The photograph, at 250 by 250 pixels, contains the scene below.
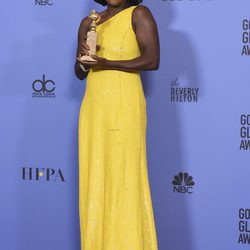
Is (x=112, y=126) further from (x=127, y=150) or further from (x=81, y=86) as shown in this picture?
(x=81, y=86)

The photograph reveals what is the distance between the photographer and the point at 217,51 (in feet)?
7.47

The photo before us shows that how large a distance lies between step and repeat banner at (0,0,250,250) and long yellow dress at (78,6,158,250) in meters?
0.49

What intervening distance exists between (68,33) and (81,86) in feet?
0.75

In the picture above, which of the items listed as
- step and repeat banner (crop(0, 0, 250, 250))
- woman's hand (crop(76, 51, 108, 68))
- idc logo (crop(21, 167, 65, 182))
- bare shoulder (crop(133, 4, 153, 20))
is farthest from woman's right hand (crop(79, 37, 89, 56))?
idc logo (crop(21, 167, 65, 182))

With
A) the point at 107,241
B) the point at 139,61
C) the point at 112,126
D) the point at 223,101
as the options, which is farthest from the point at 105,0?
the point at 107,241

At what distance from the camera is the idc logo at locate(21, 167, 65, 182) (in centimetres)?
244

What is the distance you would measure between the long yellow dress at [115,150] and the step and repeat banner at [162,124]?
19.2 inches

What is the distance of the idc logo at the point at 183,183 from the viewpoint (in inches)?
91.7

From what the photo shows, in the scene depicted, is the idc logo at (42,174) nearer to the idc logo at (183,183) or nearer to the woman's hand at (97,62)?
the idc logo at (183,183)

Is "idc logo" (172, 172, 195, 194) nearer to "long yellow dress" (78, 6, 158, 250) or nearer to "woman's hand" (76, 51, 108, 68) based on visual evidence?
"long yellow dress" (78, 6, 158, 250)

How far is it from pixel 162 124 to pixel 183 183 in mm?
257

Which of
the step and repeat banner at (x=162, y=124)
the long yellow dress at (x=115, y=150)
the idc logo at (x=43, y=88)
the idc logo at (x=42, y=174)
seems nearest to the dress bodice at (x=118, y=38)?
the long yellow dress at (x=115, y=150)

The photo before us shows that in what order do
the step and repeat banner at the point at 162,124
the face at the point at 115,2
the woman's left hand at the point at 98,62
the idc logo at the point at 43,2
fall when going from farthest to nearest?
the idc logo at the point at 43,2 → the step and repeat banner at the point at 162,124 → the face at the point at 115,2 → the woman's left hand at the point at 98,62

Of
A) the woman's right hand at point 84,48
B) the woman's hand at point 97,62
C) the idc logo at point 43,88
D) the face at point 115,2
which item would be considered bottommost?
the idc logo at point 43,88
